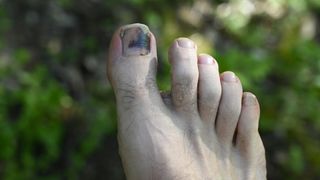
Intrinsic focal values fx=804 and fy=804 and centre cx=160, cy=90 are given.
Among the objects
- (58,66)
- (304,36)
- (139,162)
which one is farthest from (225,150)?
→ (304,36)

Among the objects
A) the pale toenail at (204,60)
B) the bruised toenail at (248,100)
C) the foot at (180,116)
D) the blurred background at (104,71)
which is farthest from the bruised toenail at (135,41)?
the blurred background at (104,71)

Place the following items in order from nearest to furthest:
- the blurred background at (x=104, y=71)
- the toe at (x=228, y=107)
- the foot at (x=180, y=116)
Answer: the foot at (x=180, y=116) → the toe at (x=228, y=107) → the blurred background at (x=104, y=71)

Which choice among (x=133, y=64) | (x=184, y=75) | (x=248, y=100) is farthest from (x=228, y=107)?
(x=133, y=64)

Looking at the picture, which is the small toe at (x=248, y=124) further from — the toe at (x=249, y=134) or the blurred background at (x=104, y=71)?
the blurred background at (x=104, y=71)

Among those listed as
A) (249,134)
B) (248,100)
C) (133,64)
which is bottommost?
(249,134)

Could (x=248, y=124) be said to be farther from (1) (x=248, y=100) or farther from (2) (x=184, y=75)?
(2) (x=184, y=75)

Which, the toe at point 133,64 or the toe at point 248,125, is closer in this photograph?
the toe at point 133,64

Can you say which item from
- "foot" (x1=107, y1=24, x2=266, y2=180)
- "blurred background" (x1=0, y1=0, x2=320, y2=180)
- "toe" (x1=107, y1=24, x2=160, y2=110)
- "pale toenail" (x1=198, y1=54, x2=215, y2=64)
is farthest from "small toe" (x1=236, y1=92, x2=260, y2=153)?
"blurred background" (x1=0, y1=0, x2=320, y2=180)
